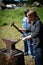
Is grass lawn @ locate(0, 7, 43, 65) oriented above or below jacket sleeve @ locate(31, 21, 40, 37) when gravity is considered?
below

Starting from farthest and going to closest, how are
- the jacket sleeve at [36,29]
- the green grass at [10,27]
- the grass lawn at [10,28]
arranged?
the green grass at [10,27] < the grass lawn at [10,28] < the jacket sleeve at [36,29]

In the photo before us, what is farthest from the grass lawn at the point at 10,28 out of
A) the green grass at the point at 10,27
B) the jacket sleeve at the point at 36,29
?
the jacket sleeve at the point at 36,29

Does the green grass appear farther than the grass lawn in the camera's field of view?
Yes

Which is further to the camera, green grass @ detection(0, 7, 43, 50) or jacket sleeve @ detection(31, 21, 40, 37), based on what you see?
green grass @ detection(0, 7, 43, 50)

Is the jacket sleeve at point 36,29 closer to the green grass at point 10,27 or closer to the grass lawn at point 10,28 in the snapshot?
the grass lawn at point 10,28

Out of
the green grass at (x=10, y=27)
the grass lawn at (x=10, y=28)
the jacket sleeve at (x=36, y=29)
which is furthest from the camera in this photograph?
the green grass at (x=10, y=27)

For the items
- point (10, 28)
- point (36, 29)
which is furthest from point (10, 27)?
point (36, 29)

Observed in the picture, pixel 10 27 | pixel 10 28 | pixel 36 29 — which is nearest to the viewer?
pixel 36 29

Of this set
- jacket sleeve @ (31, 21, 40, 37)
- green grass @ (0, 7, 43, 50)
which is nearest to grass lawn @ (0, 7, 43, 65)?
green grass @ (0, 7, 43, 50)

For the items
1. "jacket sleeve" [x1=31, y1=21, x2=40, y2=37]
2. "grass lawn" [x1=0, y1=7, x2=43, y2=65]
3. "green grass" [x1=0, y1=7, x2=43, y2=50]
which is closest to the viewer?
"jacket sleeve" [x1=31, y1=21, x2=40, y2=37]

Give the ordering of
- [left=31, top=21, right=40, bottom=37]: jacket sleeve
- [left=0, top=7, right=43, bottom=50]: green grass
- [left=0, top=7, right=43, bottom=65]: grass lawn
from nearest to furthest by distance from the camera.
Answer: [left=31, top=21, right=40, bottom=37]: jacket sleeve, [left=0, top=7, right=43, bottom=65]: grass lawn, [left=0, top=7, right=43, bottom=50]: green grass

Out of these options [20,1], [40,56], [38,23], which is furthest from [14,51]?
[20,1]

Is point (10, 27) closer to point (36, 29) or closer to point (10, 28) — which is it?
point (10, 28)

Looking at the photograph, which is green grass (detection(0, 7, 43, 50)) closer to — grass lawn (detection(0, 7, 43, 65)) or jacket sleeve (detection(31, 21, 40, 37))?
grass lawn (detection(0, 7, 43, 65))
